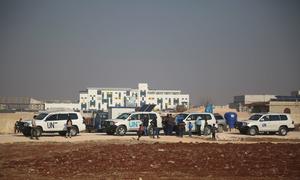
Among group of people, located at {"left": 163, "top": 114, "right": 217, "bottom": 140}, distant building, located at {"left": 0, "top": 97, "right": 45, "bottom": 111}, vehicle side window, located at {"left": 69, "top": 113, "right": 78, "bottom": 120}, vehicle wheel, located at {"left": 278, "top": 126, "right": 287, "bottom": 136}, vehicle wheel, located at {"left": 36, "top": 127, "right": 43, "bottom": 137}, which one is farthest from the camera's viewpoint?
distant building, located at {"left": 0, "top": 97, "right": 45, "bottom": 111}

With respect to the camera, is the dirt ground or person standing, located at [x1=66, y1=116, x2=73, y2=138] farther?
person standing, located at [x1=66, y1=116, x2=73, y2=138]

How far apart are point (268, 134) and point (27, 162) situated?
2353cm

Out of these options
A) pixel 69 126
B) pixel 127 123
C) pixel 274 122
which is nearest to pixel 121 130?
pixel 127 123

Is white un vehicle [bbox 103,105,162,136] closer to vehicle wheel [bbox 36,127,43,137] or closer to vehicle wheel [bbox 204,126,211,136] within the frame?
vehicle wheel [bbox 204,126,211,136]

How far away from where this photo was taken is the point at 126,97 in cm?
16275

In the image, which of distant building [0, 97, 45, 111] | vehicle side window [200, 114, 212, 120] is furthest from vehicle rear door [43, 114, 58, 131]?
distant building [0, 97, 45, 111]

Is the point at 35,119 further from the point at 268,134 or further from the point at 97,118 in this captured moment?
the point at 268,134

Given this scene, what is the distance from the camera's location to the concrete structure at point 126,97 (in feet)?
534

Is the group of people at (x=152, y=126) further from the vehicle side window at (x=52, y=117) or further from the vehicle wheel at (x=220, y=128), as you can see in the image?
the vehicle wheel at (x=220, y=128)

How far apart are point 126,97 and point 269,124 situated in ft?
428

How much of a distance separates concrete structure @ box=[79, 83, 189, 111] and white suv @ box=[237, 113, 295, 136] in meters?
124

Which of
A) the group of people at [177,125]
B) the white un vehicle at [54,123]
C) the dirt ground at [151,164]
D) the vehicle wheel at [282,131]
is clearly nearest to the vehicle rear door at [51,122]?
the white un vehicle at [54,123]

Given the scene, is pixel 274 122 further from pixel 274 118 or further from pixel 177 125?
pixel 177 125

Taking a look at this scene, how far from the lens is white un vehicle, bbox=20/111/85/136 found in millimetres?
29562
